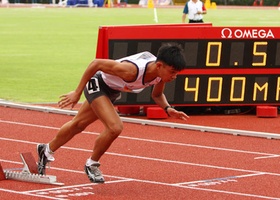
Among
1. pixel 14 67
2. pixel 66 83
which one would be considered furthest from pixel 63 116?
pixel 14 67

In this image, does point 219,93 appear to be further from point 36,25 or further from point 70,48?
point 36,25

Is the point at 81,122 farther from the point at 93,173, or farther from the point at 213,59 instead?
the point at 213,59

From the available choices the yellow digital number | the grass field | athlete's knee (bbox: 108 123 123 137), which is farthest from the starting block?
the grass field

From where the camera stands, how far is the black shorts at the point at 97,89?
32.4ft

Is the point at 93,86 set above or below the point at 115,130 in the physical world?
above

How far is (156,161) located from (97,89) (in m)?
2.27

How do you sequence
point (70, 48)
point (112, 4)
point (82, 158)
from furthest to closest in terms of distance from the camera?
1. point (112, 4)
2. point (70, 48)
3. point (82, 158)

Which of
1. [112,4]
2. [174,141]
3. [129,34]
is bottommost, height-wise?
[112,4]

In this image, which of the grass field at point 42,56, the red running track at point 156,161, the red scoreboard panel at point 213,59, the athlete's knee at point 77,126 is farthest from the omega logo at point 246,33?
the athlete's knee at point 77,126

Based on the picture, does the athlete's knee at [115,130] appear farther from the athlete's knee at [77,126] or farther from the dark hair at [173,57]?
the dark hair at [173,57]

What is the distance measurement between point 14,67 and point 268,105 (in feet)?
33.1

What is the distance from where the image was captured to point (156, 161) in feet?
39.0

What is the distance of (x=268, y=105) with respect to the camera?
16609 mm

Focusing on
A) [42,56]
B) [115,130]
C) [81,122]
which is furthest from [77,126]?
[42,56]
